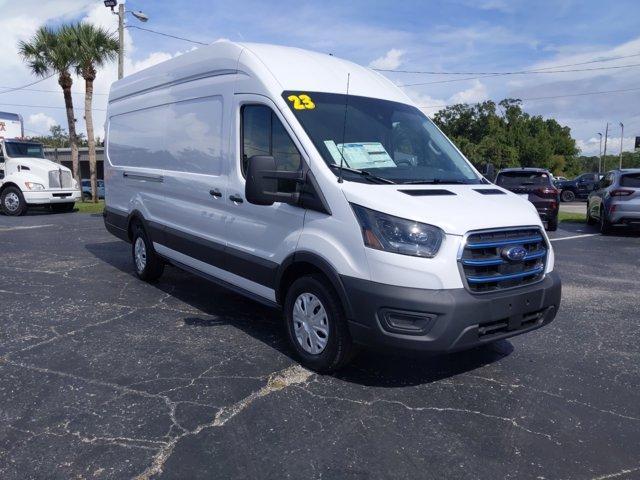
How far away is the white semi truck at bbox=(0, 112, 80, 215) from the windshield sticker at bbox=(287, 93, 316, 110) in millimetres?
15691

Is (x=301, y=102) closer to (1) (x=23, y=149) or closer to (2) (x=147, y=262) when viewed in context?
(2) (x=147, y=262)

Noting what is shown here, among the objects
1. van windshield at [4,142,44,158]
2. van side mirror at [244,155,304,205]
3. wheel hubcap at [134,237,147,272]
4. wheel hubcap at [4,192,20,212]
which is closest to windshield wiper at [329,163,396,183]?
van side mirror at [244,155,304,205]

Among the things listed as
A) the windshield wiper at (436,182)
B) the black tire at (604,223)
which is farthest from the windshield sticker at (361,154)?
the black tire at (604,223)

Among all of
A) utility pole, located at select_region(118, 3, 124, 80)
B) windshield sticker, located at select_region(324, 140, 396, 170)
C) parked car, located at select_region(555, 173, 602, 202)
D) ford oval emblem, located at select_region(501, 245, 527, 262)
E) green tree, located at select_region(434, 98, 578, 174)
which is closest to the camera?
ford oval emblem, located at select_region(501, 245, 527, 262)

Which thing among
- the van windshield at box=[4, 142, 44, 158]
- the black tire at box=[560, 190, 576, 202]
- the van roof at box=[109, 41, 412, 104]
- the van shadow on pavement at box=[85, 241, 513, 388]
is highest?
the van roof at box=[109, 41, 412, 104]

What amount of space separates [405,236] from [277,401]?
139 centimetres

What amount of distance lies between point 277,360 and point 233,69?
8.38 ft

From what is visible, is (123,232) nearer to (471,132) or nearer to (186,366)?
(186,366)

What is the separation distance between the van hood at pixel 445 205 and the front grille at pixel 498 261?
2.8 inches

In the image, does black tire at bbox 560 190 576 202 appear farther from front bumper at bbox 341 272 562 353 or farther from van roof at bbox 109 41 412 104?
front bumper at bbox 341 272 562 353

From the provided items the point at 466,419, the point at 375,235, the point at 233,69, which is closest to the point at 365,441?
the point at 466,419

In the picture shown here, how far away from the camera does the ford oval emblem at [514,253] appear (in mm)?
3703

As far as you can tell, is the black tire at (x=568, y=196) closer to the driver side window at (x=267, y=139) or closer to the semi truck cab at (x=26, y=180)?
the semi truck cab at (x=26, y=180)

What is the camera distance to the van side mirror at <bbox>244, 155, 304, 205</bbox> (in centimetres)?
393
